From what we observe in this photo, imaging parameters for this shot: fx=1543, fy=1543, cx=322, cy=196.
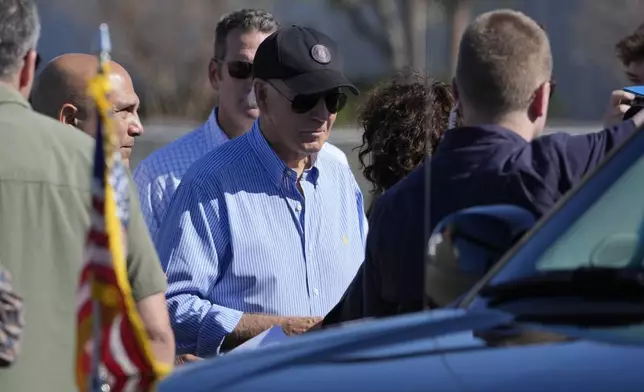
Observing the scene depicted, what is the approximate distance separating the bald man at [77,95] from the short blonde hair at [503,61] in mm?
1840

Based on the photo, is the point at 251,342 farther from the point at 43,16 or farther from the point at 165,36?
the point at 165,36

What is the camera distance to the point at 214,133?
649 cm

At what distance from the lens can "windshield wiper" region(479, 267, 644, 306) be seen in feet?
10.7

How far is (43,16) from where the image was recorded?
23.2m

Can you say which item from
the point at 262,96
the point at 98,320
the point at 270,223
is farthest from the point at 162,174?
the point at 98,320

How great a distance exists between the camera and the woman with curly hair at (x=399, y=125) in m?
5.66

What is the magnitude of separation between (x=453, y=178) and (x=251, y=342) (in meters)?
0.99

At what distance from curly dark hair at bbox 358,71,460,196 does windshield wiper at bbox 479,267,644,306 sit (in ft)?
7.08

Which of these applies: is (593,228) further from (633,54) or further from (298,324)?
(298,324)

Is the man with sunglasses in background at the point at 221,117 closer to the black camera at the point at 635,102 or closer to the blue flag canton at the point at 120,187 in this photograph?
the black camera at the point at 635,102

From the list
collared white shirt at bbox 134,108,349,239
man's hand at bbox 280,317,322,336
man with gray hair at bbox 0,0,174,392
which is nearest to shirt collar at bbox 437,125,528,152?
man with gray hair at bbox 0,0,174,392

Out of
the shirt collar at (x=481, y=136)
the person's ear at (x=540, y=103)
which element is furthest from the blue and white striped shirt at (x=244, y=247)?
the person's ear at (x=540, y=103)

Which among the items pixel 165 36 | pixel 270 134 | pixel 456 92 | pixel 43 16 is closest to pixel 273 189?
pixel 270 134

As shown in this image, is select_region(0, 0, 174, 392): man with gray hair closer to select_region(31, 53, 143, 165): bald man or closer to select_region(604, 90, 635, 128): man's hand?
select_region(604, 90, 635, 128): man's hand
